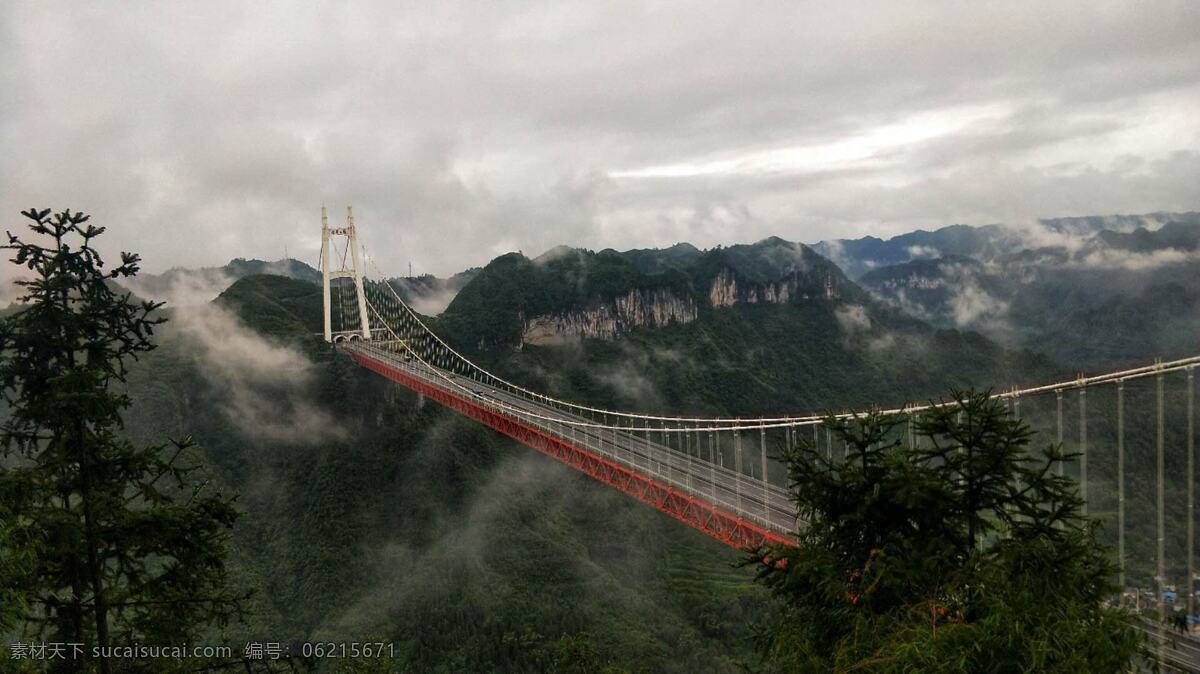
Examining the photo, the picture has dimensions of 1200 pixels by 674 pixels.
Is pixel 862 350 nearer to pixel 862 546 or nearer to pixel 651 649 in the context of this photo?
pixel 651 649

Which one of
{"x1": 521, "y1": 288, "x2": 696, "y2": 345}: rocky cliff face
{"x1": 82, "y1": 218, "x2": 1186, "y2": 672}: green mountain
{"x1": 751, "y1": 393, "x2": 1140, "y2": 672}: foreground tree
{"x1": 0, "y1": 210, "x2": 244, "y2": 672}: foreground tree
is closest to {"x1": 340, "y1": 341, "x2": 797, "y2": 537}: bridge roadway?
{"x1": 82, "y1": 218, "x2": 1186, "y2": 672}: green mountain

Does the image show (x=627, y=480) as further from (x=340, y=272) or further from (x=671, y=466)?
(x=340, y=272)

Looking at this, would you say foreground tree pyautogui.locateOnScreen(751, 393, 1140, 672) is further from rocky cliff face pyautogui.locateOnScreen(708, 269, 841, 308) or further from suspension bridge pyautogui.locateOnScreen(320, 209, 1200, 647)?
rocky cliff face pyautogui.locateOnScreen(708, 269, 841, 308)

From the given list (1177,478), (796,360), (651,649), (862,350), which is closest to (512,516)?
(651,649)

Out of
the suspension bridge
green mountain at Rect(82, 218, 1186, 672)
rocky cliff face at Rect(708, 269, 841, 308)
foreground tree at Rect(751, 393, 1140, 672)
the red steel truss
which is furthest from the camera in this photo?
rocky cliff face at Rect(708, 269, 841, 308)

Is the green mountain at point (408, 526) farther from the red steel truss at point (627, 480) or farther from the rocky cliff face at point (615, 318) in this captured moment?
the rocky cliff face at point (615, 318)

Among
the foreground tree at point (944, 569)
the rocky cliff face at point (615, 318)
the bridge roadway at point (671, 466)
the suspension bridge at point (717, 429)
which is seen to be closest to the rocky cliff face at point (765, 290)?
the rocky cliff face at point (615, 318)
